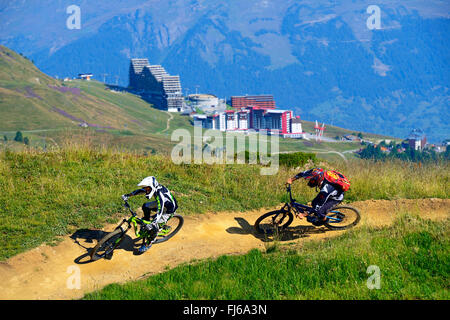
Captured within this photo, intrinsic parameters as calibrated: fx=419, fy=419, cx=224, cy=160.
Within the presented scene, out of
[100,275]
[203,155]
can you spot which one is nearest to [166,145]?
[203,155]

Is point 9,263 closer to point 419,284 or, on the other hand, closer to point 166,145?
point 419,284

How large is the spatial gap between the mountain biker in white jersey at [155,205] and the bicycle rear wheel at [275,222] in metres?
3.12

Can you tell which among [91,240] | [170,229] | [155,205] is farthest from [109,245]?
[170,229]

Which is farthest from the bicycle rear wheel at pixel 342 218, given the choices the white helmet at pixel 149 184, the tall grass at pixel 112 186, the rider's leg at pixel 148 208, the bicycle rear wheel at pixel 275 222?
the white helmet at pixel 149 184

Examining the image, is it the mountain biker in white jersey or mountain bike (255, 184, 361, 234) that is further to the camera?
mountain bike (255, 184, 361, 234)

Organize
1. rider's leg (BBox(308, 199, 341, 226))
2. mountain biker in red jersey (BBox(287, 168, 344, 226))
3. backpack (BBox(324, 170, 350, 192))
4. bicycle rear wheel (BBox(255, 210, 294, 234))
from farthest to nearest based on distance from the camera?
1. bicycle rear wheel (BBox(255, 210, 294, 234))
2. rider's leg (BBox(308, 199, 341, 226))
3. mountain biker in red jersey (BBox(287, 168, 344, 226))
4. backpack (BBox(324, 170, 350, 192))

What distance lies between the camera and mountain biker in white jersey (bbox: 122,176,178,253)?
12.3 metres

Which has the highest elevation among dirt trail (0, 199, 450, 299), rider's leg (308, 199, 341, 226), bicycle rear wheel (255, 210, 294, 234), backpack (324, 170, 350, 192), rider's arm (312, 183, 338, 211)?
backpack (324, 170, 350, 192)

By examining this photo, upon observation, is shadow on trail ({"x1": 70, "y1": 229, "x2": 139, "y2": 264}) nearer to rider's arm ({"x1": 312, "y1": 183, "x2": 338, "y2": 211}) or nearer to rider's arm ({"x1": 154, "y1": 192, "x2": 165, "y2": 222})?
rider's arm ({"x1": 154, "y1": 192, "x2": 165, "y2": 222})

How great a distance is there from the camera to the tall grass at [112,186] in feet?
45.4

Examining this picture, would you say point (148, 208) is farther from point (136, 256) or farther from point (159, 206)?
point (136, 256)

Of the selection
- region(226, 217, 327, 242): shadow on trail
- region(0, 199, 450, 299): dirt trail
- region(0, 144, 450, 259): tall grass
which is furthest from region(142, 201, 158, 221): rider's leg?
region(226, 217, 327, 242): shadow on trail

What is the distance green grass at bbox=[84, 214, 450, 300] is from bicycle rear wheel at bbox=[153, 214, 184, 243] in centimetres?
220

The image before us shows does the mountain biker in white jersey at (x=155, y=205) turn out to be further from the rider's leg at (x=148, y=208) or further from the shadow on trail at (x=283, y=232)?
the shadow on trail at (x=283, y=232)
